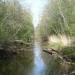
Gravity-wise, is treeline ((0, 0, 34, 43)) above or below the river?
A: above

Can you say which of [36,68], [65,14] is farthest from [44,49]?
Result: [36,68]

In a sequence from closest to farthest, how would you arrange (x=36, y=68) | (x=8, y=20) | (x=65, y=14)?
1. (x=36, y=68)
2. (x=8, y=20)
3. (x=65, y=14)

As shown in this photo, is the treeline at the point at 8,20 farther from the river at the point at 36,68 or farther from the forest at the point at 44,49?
the river at the point at 36,68

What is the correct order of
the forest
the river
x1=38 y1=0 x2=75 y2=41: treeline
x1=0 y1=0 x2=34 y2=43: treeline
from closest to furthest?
the river, the forest, x1=0 y1=0 x2=34 y2=43: treeline, x1=38 y1=0 x2=75 y2=41: treeline

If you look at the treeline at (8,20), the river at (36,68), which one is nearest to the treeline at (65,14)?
the treeline at (8,20)

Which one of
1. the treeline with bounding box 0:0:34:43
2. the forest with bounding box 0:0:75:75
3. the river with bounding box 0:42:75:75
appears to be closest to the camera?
the river with bounding box 0:42:75:75

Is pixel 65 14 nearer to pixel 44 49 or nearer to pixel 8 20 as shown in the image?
pixel 44 49

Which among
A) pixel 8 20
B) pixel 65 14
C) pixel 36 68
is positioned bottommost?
pixel 36 68

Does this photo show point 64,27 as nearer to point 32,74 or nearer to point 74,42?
point 74,42

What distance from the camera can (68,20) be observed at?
24.3 meters

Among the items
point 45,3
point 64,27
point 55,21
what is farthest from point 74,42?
point 45,3

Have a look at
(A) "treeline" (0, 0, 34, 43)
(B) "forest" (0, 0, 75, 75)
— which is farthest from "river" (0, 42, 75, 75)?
(A) "treeline" (0, 0, 34, 43)

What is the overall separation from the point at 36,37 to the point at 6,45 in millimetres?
31327

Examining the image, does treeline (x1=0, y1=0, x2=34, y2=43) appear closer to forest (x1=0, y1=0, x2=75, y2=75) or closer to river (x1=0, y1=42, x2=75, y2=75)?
forest (x1=0, y1=0, x2=75, y2=75)
